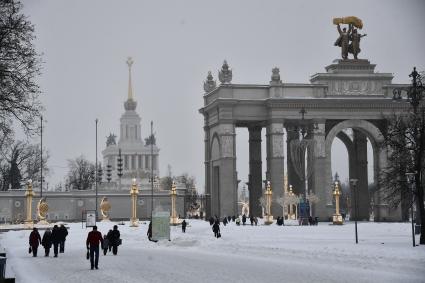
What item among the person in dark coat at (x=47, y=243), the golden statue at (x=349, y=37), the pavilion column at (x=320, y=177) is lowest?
the person in dark coat at (x=47, y=243)

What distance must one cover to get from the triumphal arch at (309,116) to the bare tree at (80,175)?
5964cm

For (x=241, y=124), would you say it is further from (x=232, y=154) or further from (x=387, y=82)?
(x=387, y=82)

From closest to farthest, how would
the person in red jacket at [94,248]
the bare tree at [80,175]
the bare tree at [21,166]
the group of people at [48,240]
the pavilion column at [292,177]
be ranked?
the person in red jacket at [94,248] → the group of people at [48,240] → the pavilion column at [292,177] → the bare tree at [21,166] → the bare tree at [80,175]

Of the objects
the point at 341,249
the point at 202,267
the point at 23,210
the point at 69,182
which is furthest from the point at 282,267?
the point at 69,182

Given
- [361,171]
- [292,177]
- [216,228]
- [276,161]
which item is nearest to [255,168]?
[292,177]

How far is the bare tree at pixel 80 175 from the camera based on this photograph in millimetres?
152750

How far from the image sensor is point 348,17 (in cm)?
9600

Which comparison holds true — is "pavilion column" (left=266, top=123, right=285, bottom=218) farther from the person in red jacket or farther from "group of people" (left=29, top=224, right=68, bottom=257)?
the person in red jacket

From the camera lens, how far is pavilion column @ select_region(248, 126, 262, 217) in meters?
98.8

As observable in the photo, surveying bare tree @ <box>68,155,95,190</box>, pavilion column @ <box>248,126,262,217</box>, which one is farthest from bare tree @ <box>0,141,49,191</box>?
pavilion column @ <box>248,126,262,217</box>

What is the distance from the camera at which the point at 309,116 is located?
303 ft

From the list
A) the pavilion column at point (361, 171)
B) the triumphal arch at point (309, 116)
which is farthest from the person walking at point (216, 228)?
the pavilion column at point (361, 171)

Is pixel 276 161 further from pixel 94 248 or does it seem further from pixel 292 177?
pixel 94 248

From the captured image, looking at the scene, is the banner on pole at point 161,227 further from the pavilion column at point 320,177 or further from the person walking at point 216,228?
the pavilion column at point 320,177
